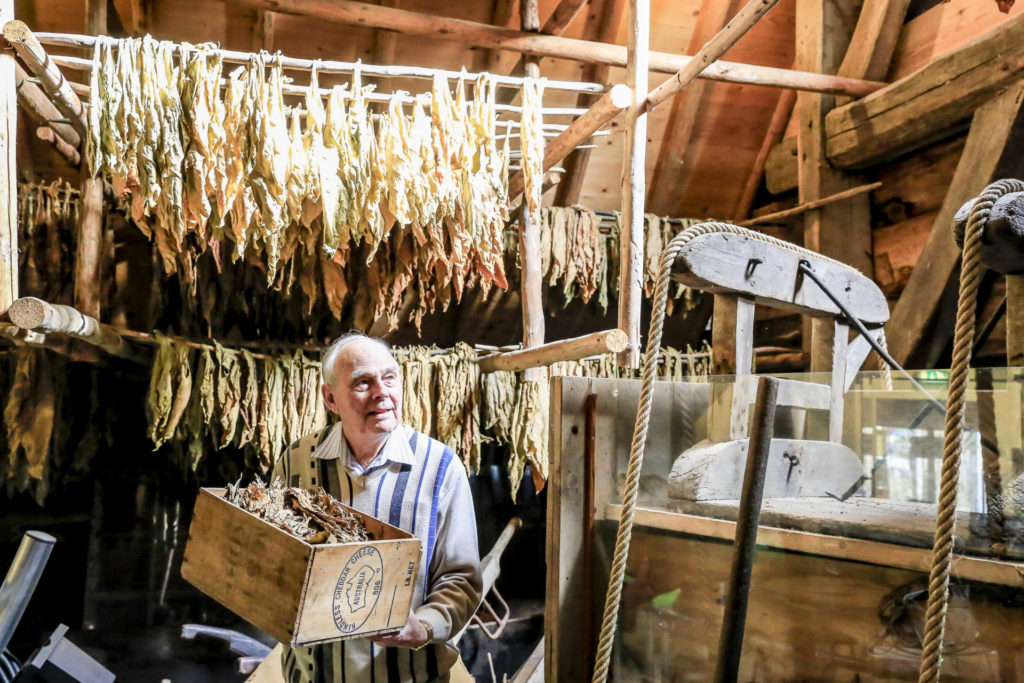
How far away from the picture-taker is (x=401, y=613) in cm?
176

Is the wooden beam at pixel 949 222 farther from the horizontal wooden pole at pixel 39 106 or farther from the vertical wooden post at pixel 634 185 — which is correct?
the horizontal wooden pole at pixel 39 106

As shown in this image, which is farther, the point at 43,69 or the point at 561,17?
the point at 561,17

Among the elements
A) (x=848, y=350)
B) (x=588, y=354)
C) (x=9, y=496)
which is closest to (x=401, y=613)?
(x=848, y=350)

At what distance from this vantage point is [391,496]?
212 centimetres

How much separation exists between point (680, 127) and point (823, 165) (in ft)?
3.60

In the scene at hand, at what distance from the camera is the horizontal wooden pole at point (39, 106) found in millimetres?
3377

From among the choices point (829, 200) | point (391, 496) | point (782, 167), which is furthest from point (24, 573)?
point (782, 167)

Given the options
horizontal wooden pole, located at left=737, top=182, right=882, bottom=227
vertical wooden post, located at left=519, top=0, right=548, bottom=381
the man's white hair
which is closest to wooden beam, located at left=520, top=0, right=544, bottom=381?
vertical wooden post, located at left=519, top=0, right=548, bottom=381

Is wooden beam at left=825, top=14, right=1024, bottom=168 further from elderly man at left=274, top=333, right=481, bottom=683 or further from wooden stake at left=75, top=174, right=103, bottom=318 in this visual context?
wooden stake at left=75, top=174, right=103, bottom=318

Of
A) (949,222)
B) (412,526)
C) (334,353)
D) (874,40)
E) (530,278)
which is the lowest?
(412,526)

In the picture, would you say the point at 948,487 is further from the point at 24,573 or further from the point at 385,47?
the point at 385,47

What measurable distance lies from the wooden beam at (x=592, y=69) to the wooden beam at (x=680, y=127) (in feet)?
1.96

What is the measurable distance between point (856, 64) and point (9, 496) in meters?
5.72

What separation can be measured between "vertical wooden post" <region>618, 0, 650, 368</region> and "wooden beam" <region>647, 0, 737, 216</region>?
214 centimetres
